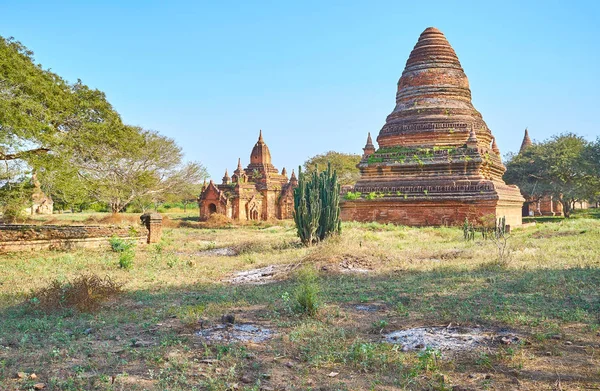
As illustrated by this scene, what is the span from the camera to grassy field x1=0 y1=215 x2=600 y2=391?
3.47 m

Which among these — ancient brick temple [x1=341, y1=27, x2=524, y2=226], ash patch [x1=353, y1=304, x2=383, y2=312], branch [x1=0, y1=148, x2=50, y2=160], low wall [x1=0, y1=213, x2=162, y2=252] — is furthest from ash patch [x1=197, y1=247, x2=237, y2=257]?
ancient brick temple [x1=341, y1=27, x2=524, y2=226]

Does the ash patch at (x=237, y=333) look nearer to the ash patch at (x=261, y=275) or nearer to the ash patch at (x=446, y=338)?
the ash patch at (x=446, y=338)

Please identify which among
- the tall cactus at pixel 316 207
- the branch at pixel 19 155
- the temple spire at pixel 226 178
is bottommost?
the tall cactus at pixel 316 207

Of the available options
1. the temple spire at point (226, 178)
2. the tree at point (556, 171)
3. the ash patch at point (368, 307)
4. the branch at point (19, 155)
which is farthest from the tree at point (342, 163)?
the ash patch at point (368, 307)

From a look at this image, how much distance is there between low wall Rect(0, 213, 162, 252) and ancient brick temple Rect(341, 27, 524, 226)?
26.4 ft

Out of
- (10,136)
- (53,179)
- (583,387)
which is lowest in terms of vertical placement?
(583,387)

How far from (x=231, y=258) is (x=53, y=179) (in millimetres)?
4684

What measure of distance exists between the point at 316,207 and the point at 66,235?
20.0 ft

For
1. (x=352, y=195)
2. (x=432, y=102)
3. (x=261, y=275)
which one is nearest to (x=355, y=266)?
(x=261, y=275)

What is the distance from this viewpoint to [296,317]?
5.12 meters

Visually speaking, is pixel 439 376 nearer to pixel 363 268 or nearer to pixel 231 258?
pixel 363 268

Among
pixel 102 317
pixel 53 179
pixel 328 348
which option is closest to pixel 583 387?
pixel 328 348

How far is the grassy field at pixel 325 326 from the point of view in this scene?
3.47 m

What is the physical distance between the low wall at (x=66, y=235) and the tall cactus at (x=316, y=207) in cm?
479
